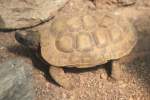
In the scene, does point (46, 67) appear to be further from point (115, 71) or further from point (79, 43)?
point (115, 71)

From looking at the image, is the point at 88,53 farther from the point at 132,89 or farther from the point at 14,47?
the point at 14,47

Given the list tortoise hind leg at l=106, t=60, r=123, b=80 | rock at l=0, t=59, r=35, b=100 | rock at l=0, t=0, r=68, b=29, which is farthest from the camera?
rock at l=0, t=0, r=68, b=29

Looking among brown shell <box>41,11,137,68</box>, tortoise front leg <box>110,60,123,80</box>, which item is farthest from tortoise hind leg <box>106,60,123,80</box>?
brown shell <box>41,11,137,68</box>

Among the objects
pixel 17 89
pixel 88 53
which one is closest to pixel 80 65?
pixel 88 53

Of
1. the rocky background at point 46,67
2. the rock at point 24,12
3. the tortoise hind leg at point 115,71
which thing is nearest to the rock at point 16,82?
the rocky background at point 46,67

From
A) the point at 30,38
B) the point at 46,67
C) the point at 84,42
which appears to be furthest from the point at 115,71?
the point at 30,38

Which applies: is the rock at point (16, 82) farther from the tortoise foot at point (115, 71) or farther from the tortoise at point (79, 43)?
the tortoise foot at point (115, 71)

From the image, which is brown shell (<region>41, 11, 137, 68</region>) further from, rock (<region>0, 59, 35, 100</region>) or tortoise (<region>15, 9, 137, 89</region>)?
rock (<region>0, 59, 35, 100</region>)
